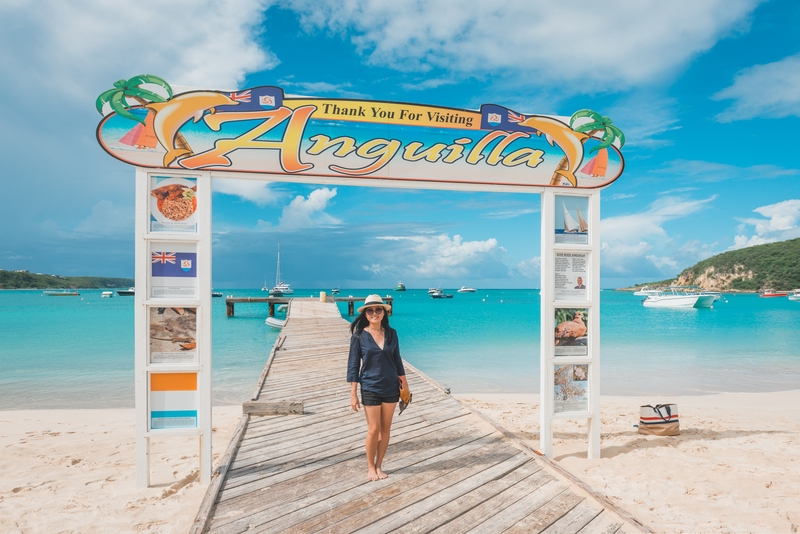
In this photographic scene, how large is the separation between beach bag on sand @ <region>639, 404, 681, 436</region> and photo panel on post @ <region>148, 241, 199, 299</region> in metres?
6.49

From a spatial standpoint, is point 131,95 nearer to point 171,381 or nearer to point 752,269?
point 171,381

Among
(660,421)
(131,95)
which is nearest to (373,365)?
(131,95)

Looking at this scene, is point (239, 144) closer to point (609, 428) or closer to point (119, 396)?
point (609, 428)

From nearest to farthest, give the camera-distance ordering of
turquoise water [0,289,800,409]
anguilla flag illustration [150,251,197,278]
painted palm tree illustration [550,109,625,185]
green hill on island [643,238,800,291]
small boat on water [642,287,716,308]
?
1. anguilla flag illustration [150,251,197,278]
2. painted palm tree illustration [550,109,625,185]
3. turquoise water [0,289,800,409]
4. small boat on water [642,287,716,308]
5. green hill on island [643,238,800,291]

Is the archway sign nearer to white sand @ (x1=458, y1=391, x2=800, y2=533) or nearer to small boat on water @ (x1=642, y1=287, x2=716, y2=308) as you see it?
white sand @ (x1=458, y1=391, x2=800, y2=533)

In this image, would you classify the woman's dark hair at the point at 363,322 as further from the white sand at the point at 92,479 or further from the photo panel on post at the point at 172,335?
the white sand at the point at 92,479

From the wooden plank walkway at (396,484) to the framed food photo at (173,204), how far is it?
7.66 feet

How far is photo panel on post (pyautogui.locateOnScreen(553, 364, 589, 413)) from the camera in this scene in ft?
17.3

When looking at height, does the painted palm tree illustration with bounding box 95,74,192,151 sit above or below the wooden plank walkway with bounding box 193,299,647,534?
above

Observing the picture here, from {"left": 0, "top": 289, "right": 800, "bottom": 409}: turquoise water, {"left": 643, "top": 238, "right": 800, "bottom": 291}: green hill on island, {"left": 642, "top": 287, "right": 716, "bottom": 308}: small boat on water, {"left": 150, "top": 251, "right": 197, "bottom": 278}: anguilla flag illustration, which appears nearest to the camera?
{"left": 150, "top": 251, "right": 197, "bottom": 278}: anguilla flag illustration

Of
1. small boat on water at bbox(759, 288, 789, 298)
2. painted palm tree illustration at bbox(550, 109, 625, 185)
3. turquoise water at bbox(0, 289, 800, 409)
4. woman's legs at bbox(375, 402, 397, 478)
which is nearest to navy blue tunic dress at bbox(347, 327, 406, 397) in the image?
woman's legs at bbox(375, 402, 397, 478)

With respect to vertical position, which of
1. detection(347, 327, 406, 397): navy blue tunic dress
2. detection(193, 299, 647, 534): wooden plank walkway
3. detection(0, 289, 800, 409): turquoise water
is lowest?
detection(0, 289, 800, 409): turquoise water

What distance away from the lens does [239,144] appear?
4.37 meters

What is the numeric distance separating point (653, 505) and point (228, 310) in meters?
40.2
